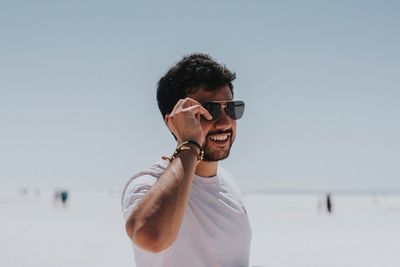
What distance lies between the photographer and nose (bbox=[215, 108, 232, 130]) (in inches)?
88.6

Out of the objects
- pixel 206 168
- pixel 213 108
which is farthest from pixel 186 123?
pixel 206 168

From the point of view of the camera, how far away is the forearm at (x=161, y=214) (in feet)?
5.44

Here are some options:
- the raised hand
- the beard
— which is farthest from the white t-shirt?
the raised hand

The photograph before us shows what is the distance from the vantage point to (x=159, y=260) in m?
1.99

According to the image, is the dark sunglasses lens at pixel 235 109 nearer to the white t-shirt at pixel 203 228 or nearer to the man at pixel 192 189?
the man at pixel 192 189

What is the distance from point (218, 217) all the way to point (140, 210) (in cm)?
55

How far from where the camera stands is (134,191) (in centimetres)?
194

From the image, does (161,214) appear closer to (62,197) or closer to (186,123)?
(186,123)

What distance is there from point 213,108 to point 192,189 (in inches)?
15.6

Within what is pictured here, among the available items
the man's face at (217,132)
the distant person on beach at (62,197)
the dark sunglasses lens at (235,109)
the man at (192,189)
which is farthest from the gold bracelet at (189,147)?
the distant person on beach at (62,197)

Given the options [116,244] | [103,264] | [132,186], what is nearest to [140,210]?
[132,186]

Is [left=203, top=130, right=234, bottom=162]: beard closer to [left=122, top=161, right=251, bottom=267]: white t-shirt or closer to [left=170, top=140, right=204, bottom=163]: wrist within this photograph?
[left=122, top=161, right=251, bottom=267]: white t-shirt

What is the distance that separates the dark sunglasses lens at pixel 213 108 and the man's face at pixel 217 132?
0.9 inches

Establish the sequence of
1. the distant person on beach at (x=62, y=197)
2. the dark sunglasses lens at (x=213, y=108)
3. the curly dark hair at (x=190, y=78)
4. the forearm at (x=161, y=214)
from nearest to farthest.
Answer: the forearm at (x=161, y=214) < the dark sunglasses lens at (x=213, y=108) < the curly dark hair at (x=190, y=78) < the distant person on beach at (x=62, y=197)
